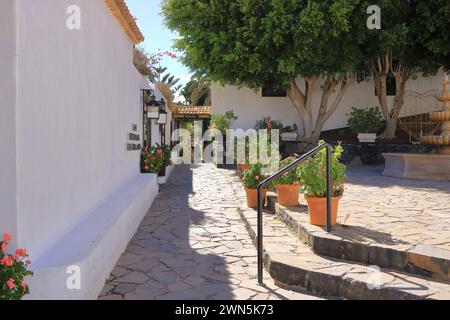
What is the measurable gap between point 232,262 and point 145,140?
6.13 meters

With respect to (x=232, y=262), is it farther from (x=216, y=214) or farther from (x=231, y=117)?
(x=231, y=117)

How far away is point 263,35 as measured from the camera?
13.3 meters

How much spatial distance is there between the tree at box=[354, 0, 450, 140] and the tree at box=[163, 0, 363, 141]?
2.95 feet

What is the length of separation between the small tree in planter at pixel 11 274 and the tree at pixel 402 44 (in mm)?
13030

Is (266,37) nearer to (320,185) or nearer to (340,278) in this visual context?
(320,185)

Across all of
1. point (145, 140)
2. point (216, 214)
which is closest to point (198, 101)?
point (145, 140)

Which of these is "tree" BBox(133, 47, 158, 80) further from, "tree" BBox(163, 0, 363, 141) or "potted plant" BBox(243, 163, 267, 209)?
"potted plant" BBox(243, 163, 267, 209)

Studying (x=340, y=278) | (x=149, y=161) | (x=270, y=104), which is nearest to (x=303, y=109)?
(x=270, y=104)

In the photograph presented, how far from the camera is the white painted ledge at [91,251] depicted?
9.12 feet

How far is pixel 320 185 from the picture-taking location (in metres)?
4.67

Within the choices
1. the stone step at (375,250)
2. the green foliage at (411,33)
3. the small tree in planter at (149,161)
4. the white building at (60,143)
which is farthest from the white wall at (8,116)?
the green foliage at (411,33)

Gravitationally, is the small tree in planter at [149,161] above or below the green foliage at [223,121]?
below

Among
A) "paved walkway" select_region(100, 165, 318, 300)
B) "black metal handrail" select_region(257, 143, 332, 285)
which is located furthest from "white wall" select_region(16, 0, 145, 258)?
"black metal handrail" select_region(257, 143, 332, 285)

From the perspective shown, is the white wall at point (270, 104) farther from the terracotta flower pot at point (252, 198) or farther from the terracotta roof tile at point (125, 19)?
the terracotta flower pot at point (252, 198)
